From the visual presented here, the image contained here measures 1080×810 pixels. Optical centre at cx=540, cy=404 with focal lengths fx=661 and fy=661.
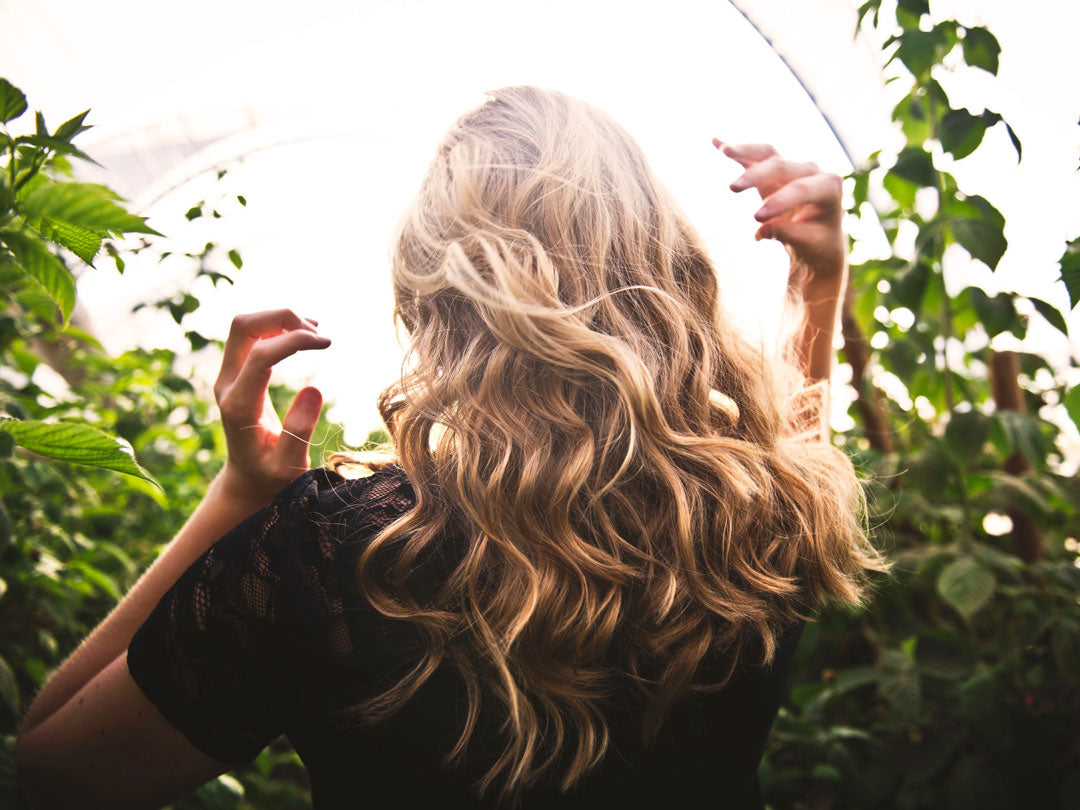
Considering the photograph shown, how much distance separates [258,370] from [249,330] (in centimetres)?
9

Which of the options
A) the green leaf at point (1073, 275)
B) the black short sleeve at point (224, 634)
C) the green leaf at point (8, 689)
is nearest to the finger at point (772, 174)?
the green leaf at point (1073, 275)

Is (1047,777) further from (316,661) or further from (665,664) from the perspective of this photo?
(316,661)

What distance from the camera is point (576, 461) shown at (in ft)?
3.08

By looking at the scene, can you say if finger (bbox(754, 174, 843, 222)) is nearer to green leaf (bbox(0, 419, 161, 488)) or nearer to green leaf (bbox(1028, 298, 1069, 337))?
green leaf (bbox(1028, 298, 1069, 337))

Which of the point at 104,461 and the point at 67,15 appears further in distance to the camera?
the point at 67,15

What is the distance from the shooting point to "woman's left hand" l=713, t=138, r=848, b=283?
47.8 inches

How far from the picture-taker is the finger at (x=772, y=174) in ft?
4.03

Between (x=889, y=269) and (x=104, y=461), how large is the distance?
183 centimetres

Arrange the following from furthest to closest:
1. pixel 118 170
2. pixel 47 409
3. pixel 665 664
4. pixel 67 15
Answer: pixel 118 170 → pixel 67 15 → pixel 47 409 → pixel 665 664

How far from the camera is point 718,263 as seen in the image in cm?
120

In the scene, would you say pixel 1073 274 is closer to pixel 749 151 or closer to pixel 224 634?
pixel 749 151

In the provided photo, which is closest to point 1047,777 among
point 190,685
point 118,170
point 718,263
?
point 718,263

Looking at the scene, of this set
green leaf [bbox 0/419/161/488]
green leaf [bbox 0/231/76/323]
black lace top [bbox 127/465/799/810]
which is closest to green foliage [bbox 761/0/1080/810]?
black lace top [bbox 127/465/799/810]

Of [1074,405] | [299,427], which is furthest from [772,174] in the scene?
[299,427]
